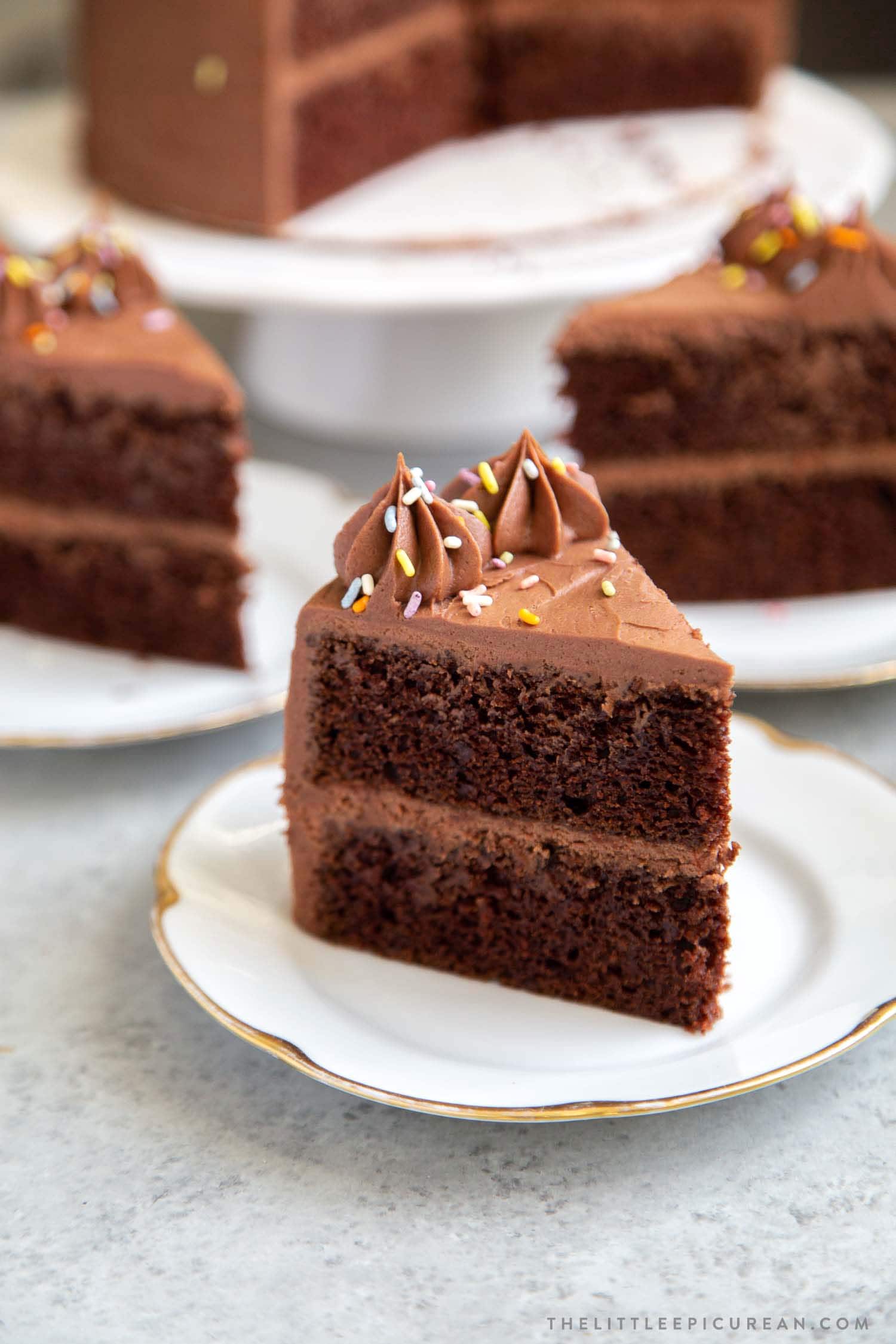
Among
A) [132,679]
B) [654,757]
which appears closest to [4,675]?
[132,679]

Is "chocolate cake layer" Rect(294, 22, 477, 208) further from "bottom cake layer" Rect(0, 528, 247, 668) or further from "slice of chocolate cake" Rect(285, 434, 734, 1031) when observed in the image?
"slice of chocolate cake" Rect(285, 434, 734, 1031)

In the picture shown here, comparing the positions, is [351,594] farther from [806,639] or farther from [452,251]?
[452,251]

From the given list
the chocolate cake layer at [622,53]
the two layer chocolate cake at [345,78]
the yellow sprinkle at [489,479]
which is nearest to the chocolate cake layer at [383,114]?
the two layer chocolate cake at [345,78]

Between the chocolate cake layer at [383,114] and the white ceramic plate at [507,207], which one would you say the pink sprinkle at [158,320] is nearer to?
the white ceramic plate at [507,207]

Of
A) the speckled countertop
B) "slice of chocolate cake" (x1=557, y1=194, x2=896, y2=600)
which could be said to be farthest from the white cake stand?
the speckled countertop

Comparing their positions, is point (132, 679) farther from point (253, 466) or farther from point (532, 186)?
point (532, 186)

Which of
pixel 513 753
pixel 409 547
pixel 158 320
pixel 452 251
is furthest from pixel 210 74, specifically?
pixel 513 753
